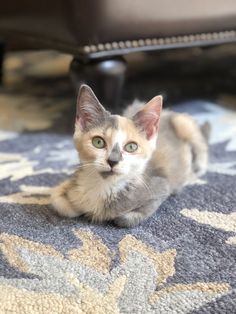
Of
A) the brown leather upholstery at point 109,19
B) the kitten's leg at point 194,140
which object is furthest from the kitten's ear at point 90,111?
the brown leather upholstery at point 109,19

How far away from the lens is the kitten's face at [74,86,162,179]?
86cm

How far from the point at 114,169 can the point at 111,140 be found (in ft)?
0.17

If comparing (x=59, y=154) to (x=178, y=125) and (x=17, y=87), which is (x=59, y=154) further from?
(x=17, y=87)

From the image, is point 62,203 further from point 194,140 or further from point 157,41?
point 157,41

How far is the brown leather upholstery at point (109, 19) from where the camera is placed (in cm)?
123

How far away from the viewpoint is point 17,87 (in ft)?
6.17

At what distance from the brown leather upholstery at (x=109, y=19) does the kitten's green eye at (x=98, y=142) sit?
1.46 ft

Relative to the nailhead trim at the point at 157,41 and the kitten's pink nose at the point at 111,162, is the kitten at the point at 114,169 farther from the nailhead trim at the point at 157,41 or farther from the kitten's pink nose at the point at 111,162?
the nailhead trim at the point at 157,41

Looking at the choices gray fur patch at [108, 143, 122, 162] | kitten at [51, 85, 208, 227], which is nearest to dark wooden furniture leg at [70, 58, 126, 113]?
kitten at [51, 85, 208, 227]

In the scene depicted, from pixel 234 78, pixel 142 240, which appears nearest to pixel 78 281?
pixel 142 240

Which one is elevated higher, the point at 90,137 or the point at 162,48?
the point at 162,48

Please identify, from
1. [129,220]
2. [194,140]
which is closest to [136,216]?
[129,220]

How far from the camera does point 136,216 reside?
3.01 ft

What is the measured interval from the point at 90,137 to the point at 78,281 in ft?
0.84
